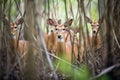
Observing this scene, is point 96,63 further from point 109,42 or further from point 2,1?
point 2,1

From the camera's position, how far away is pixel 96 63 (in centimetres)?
274

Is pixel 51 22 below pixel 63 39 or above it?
above

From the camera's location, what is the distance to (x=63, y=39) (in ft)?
9.24

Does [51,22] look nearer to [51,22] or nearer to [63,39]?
[51,22]

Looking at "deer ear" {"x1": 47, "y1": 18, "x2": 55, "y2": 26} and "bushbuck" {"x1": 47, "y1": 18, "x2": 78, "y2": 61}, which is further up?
"deer ear" {"x1": 47, "y1": 18, "x2": 55, "y2": 26}

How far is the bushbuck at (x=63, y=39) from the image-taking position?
108 inches

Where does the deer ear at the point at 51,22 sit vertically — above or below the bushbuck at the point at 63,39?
above

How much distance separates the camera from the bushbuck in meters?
2.75

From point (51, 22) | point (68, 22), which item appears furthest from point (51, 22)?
point (68, 22)

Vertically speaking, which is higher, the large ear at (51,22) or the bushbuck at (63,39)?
the large ear at (51,22)

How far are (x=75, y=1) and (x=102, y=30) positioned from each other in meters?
0.28

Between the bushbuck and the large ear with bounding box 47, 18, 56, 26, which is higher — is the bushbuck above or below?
below

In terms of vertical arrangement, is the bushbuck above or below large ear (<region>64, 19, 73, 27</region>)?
below

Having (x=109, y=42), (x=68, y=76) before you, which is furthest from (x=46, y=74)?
(x=109, y=42)
